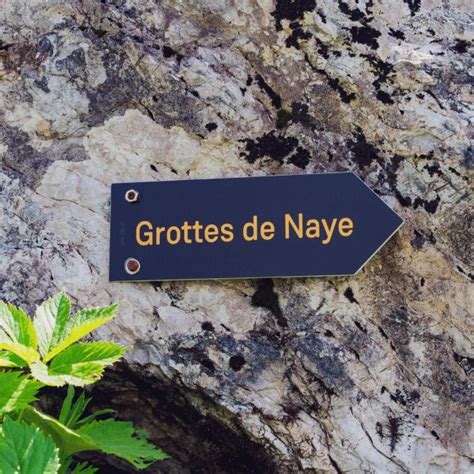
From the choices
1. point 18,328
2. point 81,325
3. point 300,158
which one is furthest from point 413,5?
point 18,328

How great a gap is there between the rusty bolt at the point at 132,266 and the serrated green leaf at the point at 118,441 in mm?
689

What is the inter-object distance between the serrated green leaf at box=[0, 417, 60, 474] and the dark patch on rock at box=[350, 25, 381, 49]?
216 cm

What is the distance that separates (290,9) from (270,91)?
0.43 m

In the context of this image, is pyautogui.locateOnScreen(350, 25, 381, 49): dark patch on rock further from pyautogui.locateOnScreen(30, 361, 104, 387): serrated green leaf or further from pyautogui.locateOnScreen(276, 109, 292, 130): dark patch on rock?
pyautogui.locateOnScreen(30, 361, 104, 387): serrated green leaf

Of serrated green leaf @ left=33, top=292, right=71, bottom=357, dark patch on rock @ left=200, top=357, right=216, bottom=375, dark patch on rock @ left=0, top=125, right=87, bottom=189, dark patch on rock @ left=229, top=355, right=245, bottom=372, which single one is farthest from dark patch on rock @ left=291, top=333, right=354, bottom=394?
dark patch on rock @ left=0, top=125, right=87, bottom=189

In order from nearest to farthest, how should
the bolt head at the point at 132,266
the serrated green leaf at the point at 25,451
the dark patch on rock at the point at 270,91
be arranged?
1. the serrated green leaf at the point at 25,451
2. the bolt head at the point at 132,266
3. the dark patch on rock at the point at 270,91

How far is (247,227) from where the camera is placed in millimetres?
2691

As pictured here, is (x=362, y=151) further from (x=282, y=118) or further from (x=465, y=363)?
(x=465, y=363)

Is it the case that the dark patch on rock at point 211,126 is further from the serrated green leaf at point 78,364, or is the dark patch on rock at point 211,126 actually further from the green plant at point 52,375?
the serrated green leaf at point 78,364

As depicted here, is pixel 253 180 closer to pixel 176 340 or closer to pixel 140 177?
pixel 140 177

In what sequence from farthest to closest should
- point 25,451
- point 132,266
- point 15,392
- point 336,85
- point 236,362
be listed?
point 336,85 → point 132,266 → point 236,362 → point 15,392 → point 25,451

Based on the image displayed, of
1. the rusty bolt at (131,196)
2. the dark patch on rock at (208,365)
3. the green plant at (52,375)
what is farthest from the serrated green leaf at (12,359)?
the rusty bolt at (131,196)

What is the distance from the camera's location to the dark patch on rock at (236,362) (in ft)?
8.53

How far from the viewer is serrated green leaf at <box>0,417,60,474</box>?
1715 millimetres
